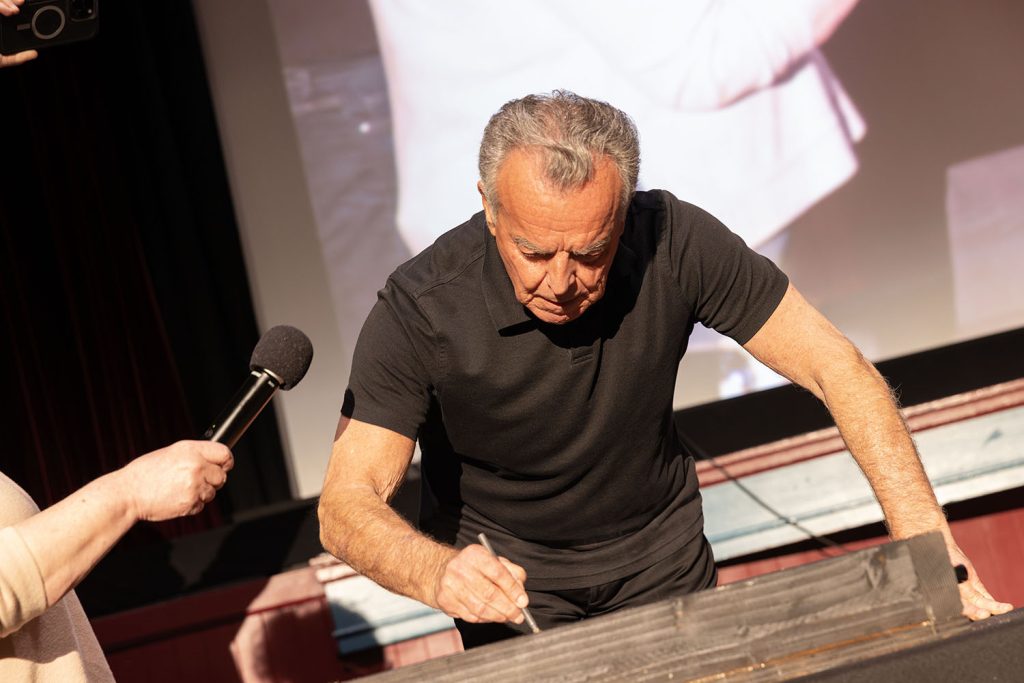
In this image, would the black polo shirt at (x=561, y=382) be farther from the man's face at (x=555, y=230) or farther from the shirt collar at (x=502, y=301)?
the man's face at (x=555, y=230)

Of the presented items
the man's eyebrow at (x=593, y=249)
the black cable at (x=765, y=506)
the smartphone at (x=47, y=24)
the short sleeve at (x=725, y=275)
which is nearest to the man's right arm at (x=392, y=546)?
the man's eyebrow at (x=593, y=249)

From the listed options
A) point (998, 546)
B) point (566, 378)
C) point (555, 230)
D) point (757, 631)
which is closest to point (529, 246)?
point (555, 230)

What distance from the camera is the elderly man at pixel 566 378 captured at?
1.60 meters

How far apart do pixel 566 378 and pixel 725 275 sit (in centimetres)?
33

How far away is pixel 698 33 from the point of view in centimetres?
367

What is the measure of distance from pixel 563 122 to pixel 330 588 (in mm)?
1995

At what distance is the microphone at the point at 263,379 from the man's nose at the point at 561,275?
388 millimetres

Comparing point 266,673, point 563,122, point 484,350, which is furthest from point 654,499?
point 266,673

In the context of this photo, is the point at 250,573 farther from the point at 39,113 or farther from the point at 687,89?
the point at 687,89

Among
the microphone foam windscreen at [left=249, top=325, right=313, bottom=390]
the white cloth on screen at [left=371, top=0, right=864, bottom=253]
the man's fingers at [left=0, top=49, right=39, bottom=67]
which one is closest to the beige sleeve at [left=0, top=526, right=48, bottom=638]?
the microphone foam windscreen at [left=249, top=325, right=313, bottom=390]

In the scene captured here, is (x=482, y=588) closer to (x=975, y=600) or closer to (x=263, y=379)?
(x=263, y=379)

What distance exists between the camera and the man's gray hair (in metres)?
1.56

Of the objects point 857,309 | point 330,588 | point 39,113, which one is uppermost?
point 39,113

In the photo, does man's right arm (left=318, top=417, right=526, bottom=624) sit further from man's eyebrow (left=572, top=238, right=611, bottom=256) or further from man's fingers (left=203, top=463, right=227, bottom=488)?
man's eyebrow (left=572, top=238, right=611, bottom=256)
